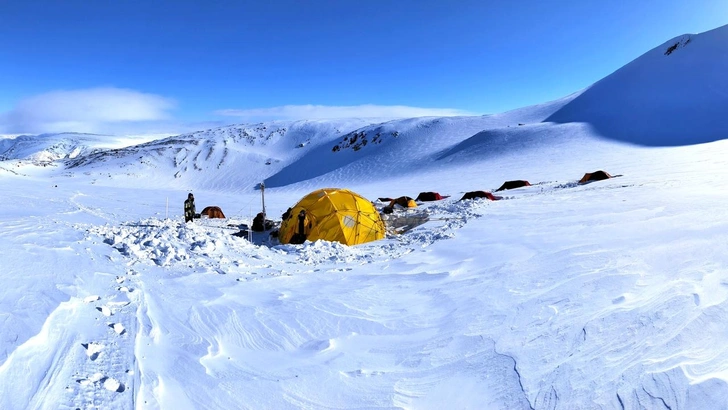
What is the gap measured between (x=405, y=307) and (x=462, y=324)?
920 millimetres

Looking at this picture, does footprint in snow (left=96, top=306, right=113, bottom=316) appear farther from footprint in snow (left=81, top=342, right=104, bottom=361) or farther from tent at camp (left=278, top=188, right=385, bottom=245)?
tent at camp (left=278, top=188, right=385, bottom=245)

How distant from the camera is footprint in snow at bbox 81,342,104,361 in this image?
3.49 meters

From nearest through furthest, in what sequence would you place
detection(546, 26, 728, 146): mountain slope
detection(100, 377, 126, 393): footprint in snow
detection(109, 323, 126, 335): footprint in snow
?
detection(100, 377, 126, 393): footprint in snow → detection(109, 323, 126, 335): footprint in snow → detection(546, 26, 728, 146): mountain slope

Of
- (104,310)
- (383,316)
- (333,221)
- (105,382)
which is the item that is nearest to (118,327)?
(104,310)

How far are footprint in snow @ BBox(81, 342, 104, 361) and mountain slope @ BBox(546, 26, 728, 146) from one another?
1844 inches

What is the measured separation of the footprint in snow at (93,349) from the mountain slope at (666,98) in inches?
1844

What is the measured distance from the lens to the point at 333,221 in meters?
10.4

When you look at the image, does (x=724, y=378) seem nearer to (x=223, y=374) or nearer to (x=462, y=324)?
(x=462, y=324)

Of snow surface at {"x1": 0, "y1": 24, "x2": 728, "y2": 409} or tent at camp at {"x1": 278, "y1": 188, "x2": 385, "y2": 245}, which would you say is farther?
tent at camp at {"x1": 278, "y1": 188, "x2": 385, "y2": 245}

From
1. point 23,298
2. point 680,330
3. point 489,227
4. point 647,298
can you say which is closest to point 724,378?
point 680,330

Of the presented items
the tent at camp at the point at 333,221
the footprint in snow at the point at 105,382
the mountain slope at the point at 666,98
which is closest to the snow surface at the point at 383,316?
the footprint in snow at the point at 105,382

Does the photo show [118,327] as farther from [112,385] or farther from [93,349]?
[112,385]

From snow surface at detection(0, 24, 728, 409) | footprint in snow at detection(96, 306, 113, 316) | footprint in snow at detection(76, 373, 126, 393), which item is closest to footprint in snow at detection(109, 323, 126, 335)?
snow surface at detection(0, 24, 728, 409)

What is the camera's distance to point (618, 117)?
4931 centimetres
